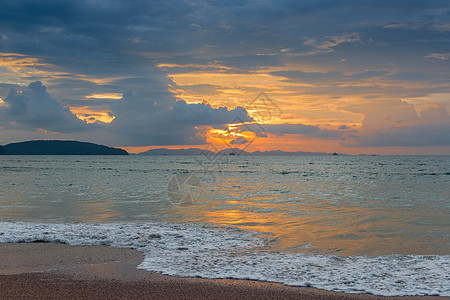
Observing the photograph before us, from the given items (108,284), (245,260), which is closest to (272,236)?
(245,260)

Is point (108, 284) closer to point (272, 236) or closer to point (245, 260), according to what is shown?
point (245, 260)

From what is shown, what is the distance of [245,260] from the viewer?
9836 mm

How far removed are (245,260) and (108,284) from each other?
3.78 m

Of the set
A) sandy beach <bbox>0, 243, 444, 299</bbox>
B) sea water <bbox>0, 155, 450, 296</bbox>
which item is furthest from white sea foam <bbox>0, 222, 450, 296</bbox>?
sandy beach <bbox>0, 243, 444, 299</bbox>

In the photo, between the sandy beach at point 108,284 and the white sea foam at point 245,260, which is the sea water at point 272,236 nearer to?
the white sea foam at point 245,260

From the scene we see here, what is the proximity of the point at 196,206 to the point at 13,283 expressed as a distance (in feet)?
48.6

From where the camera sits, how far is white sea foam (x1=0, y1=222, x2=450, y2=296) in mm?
8016

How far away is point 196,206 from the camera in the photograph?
2194cm

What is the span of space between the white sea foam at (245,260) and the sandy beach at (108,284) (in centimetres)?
48

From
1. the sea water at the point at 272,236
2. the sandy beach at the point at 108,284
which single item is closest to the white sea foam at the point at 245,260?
the sea water at the point at 272,236

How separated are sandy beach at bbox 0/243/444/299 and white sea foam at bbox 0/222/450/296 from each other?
1.59 ft

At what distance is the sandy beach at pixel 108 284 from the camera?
693 cm

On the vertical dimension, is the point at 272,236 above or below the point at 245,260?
below

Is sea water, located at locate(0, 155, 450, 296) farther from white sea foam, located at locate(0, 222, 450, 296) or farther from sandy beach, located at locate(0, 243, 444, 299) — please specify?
sandy beach, located at locate(0, 243, 444, 299)
